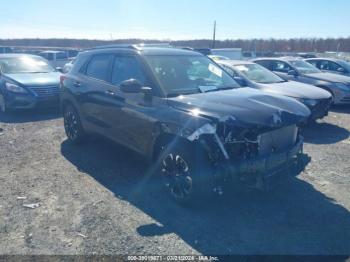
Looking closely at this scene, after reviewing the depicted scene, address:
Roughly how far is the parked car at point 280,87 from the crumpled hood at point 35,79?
504cm

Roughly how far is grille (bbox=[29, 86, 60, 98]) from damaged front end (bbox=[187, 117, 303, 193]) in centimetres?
685

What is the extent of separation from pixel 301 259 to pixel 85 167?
3.67 meters

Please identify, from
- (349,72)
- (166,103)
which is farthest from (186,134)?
(349,72)

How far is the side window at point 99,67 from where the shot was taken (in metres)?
5.35

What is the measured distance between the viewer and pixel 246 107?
3.87 metres

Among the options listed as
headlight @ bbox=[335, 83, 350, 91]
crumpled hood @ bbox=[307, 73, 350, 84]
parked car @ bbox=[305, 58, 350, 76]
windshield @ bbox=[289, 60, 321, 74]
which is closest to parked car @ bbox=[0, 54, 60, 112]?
windshield @ bbox=[289, 60, 321, 74]

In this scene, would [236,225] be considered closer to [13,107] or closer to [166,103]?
[166,103]

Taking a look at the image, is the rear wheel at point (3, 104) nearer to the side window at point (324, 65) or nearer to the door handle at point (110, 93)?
the door handle at point (110, 93)

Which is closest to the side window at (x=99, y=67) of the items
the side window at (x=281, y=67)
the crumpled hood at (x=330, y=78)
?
the side window at (x=281, y=67)

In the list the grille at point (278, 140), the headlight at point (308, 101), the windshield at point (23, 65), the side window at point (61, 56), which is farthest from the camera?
the side window at point (61, 56)

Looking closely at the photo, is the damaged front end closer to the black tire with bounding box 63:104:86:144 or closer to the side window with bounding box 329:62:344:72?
the black tire with bounding box 63:104:86:144

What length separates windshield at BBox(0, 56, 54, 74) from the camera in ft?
33.0

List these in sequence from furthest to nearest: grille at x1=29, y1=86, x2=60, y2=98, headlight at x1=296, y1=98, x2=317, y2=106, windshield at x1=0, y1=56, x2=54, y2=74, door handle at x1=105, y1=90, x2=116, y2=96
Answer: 1. windshield at x1=0, y1=56, x2=54, y2=74
2. grille at x1=29, y1=86, x2=60, y2=98
3. headlight at x1=296, y1=98, x2=317, y2=106
4. door handle at x1=105, y1=90, x2=116, y2=96

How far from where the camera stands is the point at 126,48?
5.03 m
